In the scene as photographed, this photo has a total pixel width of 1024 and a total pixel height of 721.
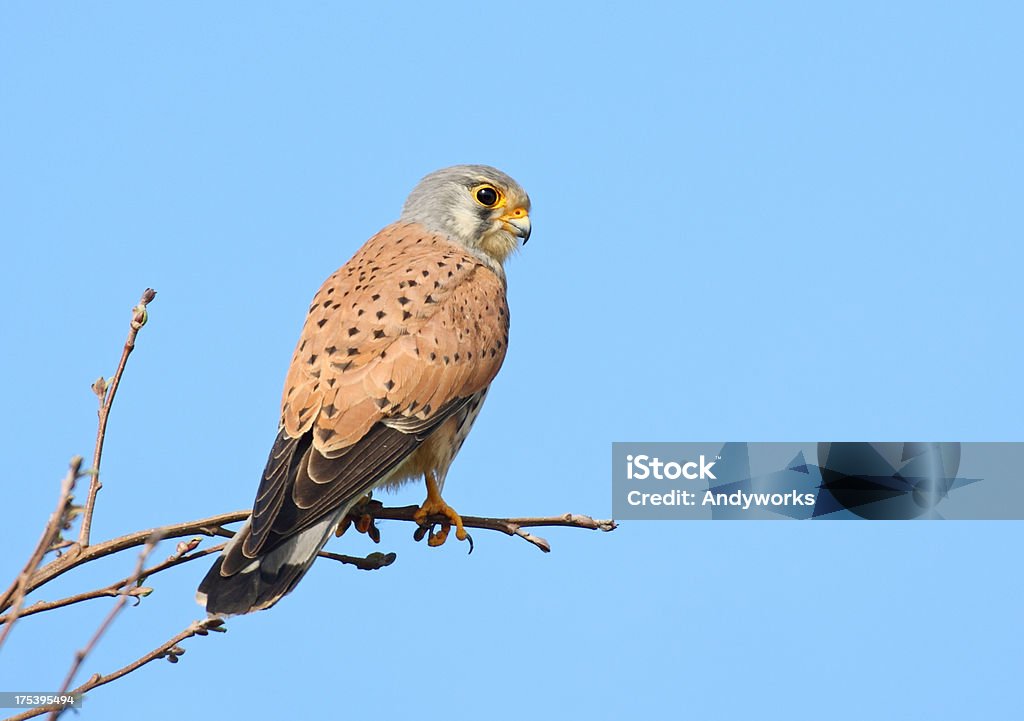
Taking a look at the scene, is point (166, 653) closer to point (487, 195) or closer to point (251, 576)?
point (251, 576)

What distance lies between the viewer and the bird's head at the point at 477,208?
4.70 meters

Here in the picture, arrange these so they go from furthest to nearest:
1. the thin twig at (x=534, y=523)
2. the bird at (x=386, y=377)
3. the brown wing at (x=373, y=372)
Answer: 1. the brown wing at (x=373, y=372)
2. the bird at (x=386, y=377)
3. the thin twig at (x=534, y=523)

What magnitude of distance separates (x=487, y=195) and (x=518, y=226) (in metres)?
0.17

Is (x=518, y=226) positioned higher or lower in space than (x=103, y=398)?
higher

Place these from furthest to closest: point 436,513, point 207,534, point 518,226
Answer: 1. point 518,226
2. point 436,513
3. point 207,534

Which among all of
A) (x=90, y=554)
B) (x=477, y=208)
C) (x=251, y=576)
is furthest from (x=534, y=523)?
(x=477, y=208)

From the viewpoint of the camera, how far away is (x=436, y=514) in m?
4.06

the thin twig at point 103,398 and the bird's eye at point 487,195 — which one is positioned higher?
the bird's eye at point 487,195

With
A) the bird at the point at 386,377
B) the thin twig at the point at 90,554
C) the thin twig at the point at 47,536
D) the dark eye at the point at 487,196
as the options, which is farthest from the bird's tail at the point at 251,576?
Result: the dark eye at the point at 487,196

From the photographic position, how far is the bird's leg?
4027 mm

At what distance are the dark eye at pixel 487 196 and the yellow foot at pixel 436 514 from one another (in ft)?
Answer: 3.74

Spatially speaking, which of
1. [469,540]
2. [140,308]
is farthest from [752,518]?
[140,308]

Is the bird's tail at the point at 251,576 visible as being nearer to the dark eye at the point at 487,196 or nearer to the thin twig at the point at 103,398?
the thin twig at the point at 103,398

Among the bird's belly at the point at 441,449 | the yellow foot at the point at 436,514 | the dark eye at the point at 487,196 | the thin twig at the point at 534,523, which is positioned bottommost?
the thin twig at the point at 534,523
